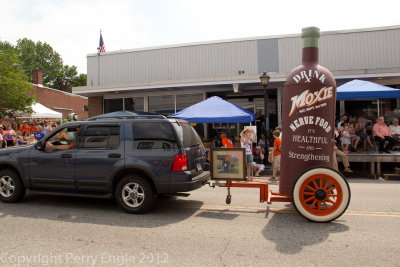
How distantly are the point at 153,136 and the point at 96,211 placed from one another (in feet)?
6.21

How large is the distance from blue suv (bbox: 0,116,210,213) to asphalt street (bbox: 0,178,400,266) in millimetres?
473

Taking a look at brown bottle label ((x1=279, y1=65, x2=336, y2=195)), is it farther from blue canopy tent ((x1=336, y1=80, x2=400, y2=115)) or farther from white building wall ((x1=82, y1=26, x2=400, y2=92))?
white building wall ((x1=82, y1=26, x2=400, y2=92))

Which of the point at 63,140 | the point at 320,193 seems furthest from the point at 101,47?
the point at 320,193

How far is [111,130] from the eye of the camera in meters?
5.94

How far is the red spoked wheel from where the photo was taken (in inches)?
195

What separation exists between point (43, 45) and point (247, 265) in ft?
270

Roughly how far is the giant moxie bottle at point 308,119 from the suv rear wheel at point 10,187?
5447 mm

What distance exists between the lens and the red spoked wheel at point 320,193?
4961 millimetres

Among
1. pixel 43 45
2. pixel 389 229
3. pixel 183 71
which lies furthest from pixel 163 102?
pixel 43 45

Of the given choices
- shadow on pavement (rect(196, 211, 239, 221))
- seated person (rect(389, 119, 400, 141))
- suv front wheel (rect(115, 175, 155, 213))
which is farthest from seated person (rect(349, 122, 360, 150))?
suv front wheel (rect(115, 175, 155, 213))

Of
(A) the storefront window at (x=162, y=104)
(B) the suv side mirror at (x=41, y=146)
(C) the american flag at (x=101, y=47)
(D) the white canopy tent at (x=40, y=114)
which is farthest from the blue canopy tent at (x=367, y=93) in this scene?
(D) the white canopy tent at (x=40, y=114)

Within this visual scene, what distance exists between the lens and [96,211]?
5941 millimetres

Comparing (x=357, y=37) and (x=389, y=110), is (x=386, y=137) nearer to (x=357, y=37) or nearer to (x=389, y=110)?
(x=389, y=110)

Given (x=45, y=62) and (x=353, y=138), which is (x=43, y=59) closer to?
(x=45, y=62)
